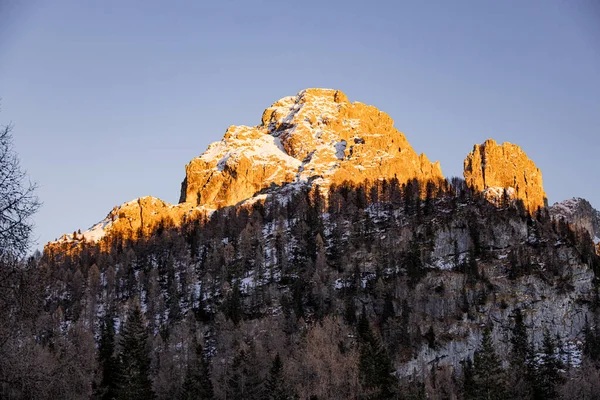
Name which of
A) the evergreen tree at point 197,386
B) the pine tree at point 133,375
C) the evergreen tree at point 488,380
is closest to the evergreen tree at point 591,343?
the evergreen tree at point 488,380

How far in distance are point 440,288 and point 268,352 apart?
157ft

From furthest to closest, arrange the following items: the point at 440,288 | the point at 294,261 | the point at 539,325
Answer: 1. the point at 294,261
2. the point at 440,288
3. the point at 539,325

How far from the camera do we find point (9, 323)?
1658 cm

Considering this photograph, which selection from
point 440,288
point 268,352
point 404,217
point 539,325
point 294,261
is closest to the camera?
point 268,352

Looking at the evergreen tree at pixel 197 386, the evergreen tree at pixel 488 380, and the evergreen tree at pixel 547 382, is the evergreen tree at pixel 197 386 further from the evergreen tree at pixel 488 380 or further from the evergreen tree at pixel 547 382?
Answer: the evergreen tree at pixel 547 382

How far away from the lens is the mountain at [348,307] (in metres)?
78.9

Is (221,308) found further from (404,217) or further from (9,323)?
(9,323)

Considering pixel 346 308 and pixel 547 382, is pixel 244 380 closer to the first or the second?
pixel 547 382

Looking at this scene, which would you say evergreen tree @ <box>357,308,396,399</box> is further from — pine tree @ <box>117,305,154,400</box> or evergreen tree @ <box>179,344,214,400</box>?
pine tree @ <box>117,305,154,400</box>

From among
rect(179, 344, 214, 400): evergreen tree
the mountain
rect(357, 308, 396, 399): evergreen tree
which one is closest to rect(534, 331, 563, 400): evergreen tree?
the mountain

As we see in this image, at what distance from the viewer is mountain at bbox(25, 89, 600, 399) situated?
7894 cm

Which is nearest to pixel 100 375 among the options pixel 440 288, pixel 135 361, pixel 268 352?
pixel 135 361

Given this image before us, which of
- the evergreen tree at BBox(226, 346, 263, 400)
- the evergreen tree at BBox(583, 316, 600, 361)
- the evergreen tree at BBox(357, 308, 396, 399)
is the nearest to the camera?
the evergreen tree at BBox(357, 308, 396, 399)

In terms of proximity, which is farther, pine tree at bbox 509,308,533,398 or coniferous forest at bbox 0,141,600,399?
pine tree at bbox 509,308,533,398
